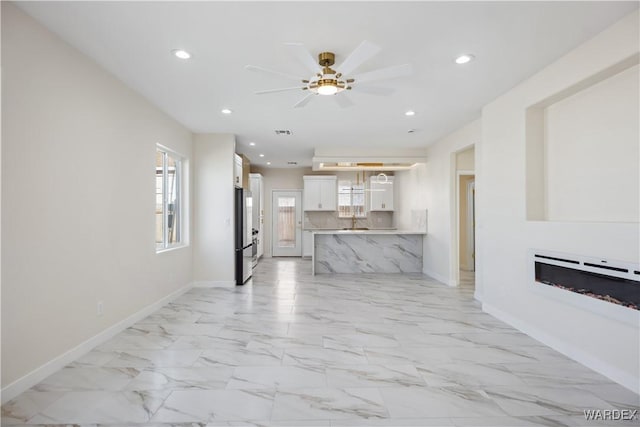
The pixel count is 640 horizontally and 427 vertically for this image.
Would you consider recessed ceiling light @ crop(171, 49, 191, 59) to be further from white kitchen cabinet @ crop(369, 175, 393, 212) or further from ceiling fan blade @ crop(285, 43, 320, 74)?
white kitchen cabinet @ crop(369, 175, 393, 212)

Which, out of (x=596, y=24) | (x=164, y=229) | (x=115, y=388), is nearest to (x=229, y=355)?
(x=115, y=388)

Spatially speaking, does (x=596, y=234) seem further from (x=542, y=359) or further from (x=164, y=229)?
(x=164, y=229)

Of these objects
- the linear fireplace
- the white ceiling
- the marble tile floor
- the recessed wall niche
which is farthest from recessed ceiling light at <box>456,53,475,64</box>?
the marble tile floor

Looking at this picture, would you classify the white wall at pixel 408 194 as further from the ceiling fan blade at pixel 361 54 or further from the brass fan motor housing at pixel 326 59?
the ceiling fan blade at pixel 361 54

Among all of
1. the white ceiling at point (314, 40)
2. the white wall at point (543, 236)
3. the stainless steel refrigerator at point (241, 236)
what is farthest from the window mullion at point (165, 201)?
the white wall at point (543, 236)

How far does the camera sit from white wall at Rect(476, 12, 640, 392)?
239cm

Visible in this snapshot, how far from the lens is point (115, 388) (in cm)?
235

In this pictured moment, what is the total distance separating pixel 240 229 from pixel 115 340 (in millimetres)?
2814

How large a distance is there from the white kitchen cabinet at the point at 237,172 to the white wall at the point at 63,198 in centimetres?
182

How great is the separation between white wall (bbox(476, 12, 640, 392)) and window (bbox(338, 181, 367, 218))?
4.70 meters

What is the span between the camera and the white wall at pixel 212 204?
5.58m

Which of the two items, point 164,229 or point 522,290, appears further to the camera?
point 164,229

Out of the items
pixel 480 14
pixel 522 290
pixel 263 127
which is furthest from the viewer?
pixel 263 127

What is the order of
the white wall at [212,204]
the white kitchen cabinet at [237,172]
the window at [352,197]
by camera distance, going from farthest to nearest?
1. the window at [352,197]
2. the white kitchen cabinet at [237,172]
3. the white wall at [212,204]
